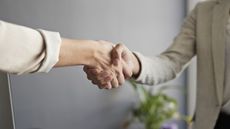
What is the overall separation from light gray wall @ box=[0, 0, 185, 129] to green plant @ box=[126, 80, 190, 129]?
0.20ft

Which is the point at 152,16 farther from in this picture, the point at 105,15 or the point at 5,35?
the point at 5,35

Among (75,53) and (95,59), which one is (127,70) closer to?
(95,59)

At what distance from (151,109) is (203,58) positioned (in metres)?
1.03

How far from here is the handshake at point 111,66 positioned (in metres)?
1.11

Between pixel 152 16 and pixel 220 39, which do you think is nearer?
pixel 220 39

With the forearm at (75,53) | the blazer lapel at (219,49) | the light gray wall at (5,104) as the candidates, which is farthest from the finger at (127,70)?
the light gray wall at (5,104)

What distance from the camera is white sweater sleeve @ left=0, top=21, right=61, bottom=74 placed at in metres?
0.72

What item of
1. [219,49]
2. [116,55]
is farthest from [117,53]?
[219,49]

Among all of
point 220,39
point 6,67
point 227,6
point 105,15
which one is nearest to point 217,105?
point 220,39

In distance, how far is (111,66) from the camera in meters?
1.17

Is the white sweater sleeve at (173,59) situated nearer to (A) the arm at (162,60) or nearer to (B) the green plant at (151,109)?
(A) the arm at (162,60)

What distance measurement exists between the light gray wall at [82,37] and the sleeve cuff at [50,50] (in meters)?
1.07

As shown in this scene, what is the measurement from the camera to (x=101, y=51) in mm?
1096

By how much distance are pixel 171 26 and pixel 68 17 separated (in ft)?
2.37
